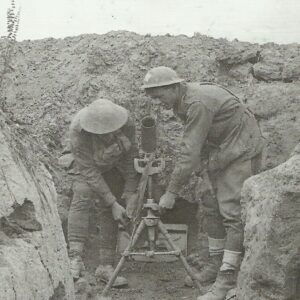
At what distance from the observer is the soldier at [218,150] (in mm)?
5832

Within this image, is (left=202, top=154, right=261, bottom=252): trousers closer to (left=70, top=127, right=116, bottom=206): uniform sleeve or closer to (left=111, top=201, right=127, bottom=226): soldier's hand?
(left=111, top=201, right=127, bottom=226): soldier's hand

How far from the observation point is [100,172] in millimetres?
6746

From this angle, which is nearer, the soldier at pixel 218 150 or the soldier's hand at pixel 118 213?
the soldier at pixel 218 150

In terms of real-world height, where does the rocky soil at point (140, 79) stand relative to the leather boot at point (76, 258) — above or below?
above

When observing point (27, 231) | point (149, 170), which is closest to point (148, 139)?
point (149, 170)

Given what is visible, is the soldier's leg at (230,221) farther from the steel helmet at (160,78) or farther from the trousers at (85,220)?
the trousers at (85,220)

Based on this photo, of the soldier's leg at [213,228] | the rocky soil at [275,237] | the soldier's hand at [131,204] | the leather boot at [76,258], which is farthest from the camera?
the soldier's hand at [131,204]

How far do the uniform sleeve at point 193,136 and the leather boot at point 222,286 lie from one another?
35.0 inches

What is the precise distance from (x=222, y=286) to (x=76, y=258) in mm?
1543

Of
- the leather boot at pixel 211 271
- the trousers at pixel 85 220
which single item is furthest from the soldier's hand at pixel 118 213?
the leather boot at pixel 211 271

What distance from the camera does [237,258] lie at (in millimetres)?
5871

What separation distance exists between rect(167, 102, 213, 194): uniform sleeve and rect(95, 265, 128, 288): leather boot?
1295 mm

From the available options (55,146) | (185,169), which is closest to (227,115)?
(185,169)

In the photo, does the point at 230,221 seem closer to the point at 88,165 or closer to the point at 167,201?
the point at 167,201
